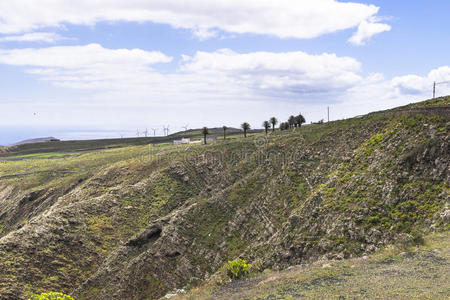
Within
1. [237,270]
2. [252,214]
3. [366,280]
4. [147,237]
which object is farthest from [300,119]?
[366,280]

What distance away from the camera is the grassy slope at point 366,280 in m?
20.2

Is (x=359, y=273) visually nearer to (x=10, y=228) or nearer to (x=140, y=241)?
(x=140, y=241)

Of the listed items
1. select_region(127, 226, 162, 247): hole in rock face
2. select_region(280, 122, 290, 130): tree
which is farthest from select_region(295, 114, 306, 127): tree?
select_region(127, 226, 162, 247): hole in rock face

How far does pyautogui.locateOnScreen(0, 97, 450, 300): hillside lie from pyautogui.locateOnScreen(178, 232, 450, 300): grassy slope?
3.52 meters

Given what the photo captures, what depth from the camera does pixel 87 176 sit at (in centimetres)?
9750

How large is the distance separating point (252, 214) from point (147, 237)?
23.0 metres

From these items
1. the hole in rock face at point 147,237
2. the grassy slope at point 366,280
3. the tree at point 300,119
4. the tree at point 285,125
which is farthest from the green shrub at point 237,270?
the tree at point 285,125

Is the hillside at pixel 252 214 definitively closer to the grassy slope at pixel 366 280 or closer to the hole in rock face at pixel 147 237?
the hole in rock face at pixel 147 237

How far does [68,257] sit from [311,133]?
215ft

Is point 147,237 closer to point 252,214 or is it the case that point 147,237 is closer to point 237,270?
point 252,214

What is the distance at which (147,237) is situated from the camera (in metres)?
59.6

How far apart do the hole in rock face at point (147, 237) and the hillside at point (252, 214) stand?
0.23m

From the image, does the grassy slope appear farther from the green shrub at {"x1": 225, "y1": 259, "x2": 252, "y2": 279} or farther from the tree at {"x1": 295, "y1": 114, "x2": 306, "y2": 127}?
the tree at {"x1": 295, "y1": 114, "x2": 306, "y2": 127}

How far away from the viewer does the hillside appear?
3806cm
